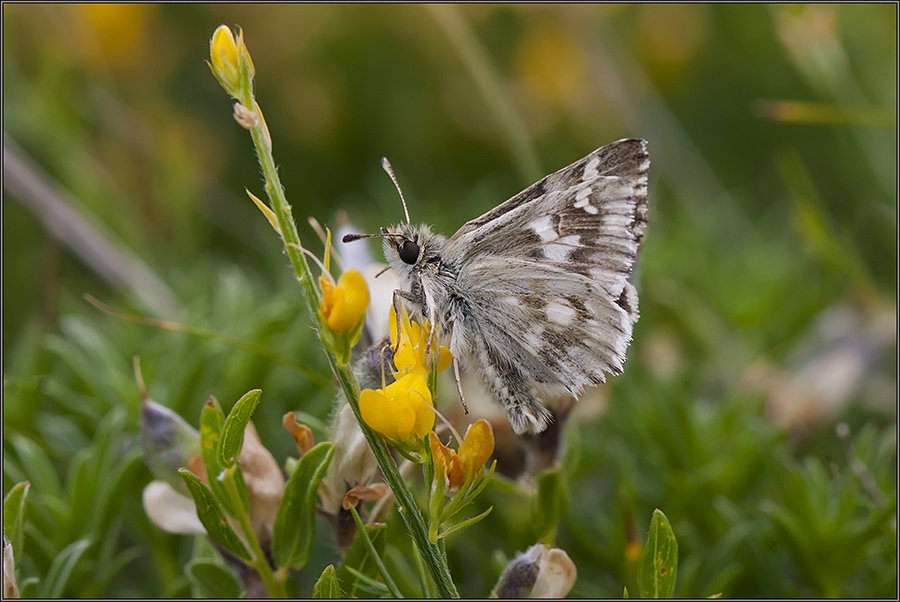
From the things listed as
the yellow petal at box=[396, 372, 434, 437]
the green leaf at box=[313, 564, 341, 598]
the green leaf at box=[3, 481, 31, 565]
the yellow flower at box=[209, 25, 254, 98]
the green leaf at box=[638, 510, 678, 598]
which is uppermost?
the yellow flower at box=[209, 25, 254, 98]

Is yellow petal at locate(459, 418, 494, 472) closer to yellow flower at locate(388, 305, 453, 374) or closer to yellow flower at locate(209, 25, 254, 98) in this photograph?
yellow flower at locate(388, 305, 453, 374)

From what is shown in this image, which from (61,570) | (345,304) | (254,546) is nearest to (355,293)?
(345,304)

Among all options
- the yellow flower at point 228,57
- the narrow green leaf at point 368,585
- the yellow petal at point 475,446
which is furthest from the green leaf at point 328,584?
the yellow flower at point 228,57

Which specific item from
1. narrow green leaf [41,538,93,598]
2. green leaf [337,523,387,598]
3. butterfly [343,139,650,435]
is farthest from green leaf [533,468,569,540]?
narrow green leaf [41,538,93,598]

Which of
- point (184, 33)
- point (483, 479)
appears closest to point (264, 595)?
point (483, 479)

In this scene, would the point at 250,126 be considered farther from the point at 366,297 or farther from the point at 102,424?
the point at 102,424
